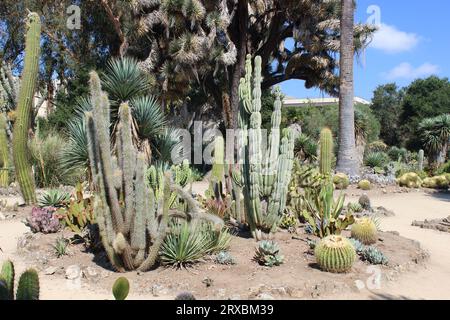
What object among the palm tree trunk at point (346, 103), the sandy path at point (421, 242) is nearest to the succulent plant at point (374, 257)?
the sandy path at point (421, 242)

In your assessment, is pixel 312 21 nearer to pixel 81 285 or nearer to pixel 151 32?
pixel 151 32

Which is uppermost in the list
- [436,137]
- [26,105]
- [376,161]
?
[26,105]

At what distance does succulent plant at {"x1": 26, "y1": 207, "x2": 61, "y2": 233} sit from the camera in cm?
694

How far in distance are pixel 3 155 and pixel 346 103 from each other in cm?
1088

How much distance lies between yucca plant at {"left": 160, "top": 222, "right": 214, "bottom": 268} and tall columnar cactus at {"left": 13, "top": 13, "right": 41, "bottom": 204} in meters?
5.82

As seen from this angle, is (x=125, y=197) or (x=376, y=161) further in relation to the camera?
(x=376, y=161)

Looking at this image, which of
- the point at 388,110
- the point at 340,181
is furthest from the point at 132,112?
the point at 388,110

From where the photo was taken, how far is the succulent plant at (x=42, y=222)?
6.94 meters

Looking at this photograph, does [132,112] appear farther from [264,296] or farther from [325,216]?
[264,296]

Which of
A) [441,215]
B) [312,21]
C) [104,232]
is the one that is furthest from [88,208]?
[312,21]

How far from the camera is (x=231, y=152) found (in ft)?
32.0

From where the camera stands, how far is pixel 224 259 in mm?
5344

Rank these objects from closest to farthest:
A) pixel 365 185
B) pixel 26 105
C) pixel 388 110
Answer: pixel 26 105 → pixel 365 185 → pixel 388 110

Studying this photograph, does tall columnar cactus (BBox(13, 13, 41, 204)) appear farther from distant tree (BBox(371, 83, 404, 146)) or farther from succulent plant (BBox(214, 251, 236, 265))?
distant tree (BBox(371, 83, 404, 146))
